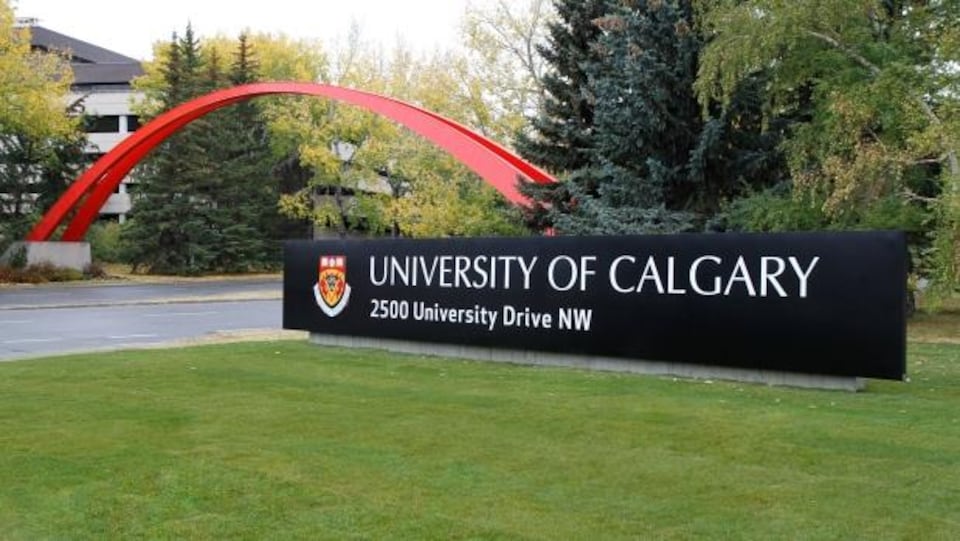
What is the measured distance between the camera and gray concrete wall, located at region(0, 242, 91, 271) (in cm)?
4119

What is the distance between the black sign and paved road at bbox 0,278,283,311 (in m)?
15.1

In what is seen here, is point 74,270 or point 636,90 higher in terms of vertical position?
point 636,90

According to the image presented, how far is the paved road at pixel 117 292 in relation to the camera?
94.6ft

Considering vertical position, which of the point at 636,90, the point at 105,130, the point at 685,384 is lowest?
the point at 685,384

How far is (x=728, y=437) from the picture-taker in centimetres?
783

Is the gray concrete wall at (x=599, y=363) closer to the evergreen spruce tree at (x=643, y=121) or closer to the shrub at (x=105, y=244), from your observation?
the evergreen spruce tree at (x=643, y=121)

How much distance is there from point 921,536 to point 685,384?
20.2 feet

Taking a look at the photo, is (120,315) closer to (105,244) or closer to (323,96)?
(323,96)

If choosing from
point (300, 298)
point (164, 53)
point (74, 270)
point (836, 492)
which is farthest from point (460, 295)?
point (164, 53)

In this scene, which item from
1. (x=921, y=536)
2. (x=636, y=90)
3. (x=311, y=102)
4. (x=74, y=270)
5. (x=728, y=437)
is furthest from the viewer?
(x=311, y=102)

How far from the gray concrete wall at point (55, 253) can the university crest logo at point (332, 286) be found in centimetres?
2883

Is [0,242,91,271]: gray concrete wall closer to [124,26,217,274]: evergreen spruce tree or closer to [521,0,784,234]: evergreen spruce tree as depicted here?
[124,26,217,274]: evergreen spruce tree

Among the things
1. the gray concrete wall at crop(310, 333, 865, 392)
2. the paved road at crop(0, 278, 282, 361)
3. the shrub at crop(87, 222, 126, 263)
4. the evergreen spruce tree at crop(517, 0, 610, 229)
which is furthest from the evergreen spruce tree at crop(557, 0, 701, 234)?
the shrub at crop(87, 222, 126, 263)

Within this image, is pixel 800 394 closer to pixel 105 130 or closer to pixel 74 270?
pixel 74 270
